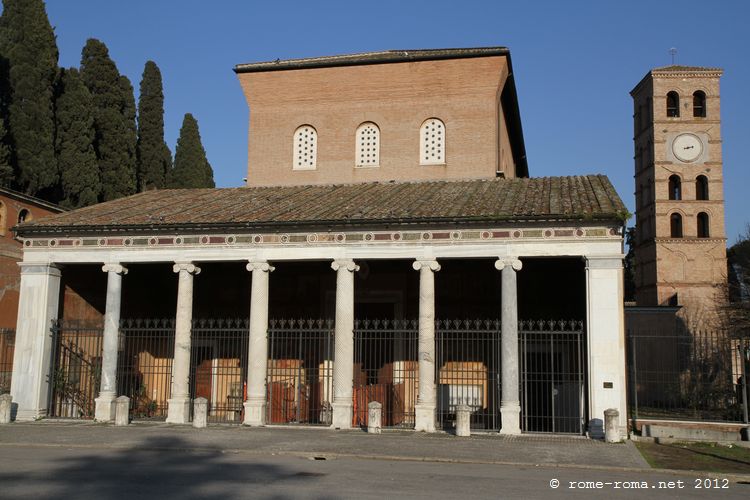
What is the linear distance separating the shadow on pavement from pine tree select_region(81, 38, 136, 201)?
19.4 meters

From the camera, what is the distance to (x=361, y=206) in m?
18.0

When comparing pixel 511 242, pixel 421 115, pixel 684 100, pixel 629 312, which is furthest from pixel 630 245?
pixel 511 242

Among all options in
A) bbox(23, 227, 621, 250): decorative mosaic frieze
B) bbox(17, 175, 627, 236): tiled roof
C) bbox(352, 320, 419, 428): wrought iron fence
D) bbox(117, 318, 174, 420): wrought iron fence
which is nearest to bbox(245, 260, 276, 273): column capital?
bbox(23, 227, 621, 250): decorative mosaic frieze

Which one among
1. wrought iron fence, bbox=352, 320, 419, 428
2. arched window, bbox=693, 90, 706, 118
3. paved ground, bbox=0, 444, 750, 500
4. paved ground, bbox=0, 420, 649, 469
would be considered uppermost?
arched window, bbox=693, 90, 706, 118

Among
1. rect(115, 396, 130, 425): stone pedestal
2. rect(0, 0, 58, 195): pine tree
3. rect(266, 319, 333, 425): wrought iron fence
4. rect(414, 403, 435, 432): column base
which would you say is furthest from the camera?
rect(0, 0, 58, 195): pine tree

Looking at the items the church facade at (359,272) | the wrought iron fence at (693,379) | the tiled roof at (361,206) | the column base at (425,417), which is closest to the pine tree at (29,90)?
the church facade at (359,272)

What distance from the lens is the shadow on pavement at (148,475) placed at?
8.67 meters

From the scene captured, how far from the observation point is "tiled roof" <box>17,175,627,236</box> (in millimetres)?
16359

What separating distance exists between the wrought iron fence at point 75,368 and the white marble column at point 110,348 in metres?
0.50

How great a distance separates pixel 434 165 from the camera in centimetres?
2259

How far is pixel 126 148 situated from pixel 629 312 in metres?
23.6

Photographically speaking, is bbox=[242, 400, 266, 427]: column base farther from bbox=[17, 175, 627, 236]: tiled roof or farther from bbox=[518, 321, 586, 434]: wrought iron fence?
bbox=[518, 321, 586, 434]: wrought iron fence

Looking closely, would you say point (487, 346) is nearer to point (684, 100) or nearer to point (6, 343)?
point (6, 343)

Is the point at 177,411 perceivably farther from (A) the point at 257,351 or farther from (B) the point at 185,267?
(B) the point at 185,267
